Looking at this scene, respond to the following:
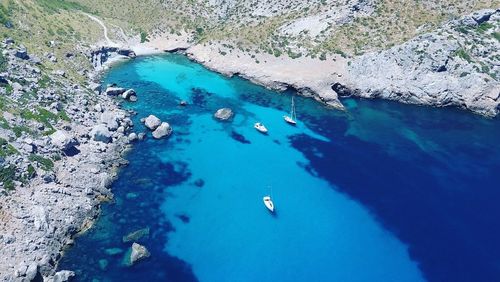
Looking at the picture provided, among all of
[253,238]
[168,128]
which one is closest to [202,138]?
[168,128]

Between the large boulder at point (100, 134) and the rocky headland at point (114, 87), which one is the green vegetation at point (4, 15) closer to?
the rocky headland at point (114, 87)

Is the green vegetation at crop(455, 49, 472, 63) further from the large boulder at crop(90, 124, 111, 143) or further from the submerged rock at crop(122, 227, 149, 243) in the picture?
the submerged rock at crop(122, 227, 149, 243)

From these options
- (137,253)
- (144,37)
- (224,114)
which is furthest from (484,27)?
(137,253)

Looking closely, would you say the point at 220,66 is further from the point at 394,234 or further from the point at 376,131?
the point at 394,234

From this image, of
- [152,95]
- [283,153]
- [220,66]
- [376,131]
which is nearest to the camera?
[283,153]

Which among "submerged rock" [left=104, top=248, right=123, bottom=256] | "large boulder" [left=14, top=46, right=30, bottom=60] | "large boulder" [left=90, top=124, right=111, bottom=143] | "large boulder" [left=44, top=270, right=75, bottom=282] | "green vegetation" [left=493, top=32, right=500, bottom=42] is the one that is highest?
"green vegetation" [left=493, top=32, right=500, bottom=42]

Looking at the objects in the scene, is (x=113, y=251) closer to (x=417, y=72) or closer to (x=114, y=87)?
(x=114, y=87)

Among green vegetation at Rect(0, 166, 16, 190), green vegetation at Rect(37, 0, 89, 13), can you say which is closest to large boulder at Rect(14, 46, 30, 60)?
green vegetation at Rect(37, 0, 89, 13)
